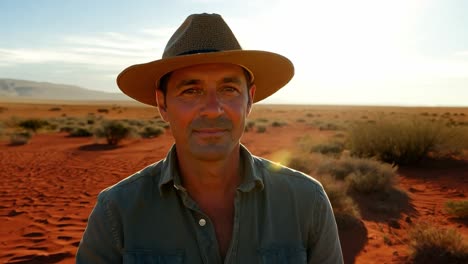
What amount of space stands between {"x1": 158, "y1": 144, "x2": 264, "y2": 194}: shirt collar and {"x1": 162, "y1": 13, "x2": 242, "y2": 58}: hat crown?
54 cm

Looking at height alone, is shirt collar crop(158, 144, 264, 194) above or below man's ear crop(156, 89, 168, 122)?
below

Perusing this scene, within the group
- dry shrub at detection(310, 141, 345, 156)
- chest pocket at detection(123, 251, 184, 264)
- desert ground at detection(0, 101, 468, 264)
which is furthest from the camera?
dry shrub at detection(310, 141, 345, 156)

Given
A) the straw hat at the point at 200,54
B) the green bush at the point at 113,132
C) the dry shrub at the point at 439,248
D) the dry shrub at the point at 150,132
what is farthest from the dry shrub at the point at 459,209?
the dry shrub at the point at 150,132

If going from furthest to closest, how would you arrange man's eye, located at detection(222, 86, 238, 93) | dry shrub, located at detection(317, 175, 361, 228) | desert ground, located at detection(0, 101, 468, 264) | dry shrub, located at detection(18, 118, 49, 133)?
dry shrub, located at detection(18, 118, 49, 133)
dry shrub, located at detection(317, 175, 361, 228)
desert ground, located at detection(0, 101, 468, 264)
man's eye, located at detection(222, 86, 238, 93)

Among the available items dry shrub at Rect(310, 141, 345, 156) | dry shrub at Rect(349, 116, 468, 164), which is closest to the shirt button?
dry shrub at Rect(349, 116, 468, 164)

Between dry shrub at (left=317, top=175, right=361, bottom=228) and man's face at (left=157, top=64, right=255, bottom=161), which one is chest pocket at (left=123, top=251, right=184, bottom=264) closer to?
man's face at (left=157, top=64, right=255, bottom=161)

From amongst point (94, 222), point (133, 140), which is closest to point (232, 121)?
point (94, 222)

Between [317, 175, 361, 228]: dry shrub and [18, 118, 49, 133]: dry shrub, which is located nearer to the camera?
[317, 175, 361, 228]: dry shrub

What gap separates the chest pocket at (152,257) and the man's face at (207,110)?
0.48m

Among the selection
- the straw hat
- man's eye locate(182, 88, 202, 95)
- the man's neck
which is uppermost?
the straw hat

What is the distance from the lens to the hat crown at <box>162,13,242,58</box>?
6.50 ft

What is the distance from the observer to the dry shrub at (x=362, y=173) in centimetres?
859

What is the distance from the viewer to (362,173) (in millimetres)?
9188

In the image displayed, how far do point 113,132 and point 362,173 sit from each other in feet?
41.5
